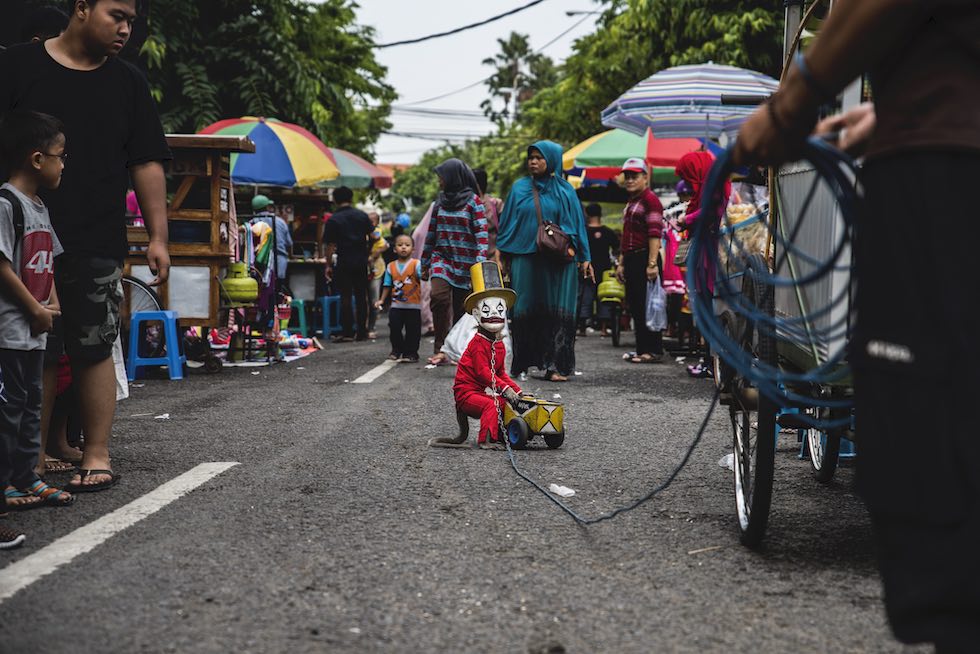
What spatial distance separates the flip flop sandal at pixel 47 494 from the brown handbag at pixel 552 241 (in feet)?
18.7

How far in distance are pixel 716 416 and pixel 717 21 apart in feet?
46.7

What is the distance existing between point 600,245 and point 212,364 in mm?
6724

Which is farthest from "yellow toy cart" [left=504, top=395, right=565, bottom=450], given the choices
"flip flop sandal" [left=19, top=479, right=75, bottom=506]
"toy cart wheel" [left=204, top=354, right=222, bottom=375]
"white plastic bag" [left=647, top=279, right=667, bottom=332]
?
"white plastic bag" [left=647, top=279, right=667, bottom=332]

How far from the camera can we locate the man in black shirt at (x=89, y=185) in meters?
4.76

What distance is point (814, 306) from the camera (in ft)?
12.8

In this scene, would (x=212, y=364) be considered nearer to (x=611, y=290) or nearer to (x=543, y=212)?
(x=543, y=212)

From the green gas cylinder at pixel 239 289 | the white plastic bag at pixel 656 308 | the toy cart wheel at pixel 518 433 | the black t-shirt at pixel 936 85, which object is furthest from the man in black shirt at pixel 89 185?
the white plastic bag at pixel 656 308

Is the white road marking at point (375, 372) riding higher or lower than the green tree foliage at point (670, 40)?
lower

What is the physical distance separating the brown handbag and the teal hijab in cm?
6

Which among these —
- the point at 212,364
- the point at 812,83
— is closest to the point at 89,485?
the point at 812,83

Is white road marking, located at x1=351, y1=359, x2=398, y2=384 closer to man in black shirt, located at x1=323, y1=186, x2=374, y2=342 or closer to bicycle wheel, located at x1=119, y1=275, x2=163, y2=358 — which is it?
bicycle wheel, located at x1=119, y1=275, x2=163, y2=358

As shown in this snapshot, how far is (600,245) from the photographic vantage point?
51.1 ft

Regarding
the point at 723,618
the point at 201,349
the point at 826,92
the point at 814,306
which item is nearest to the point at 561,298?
the point at 201,349

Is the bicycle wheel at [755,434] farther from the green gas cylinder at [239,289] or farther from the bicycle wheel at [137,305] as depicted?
the green gas cylinder at [239,289]
